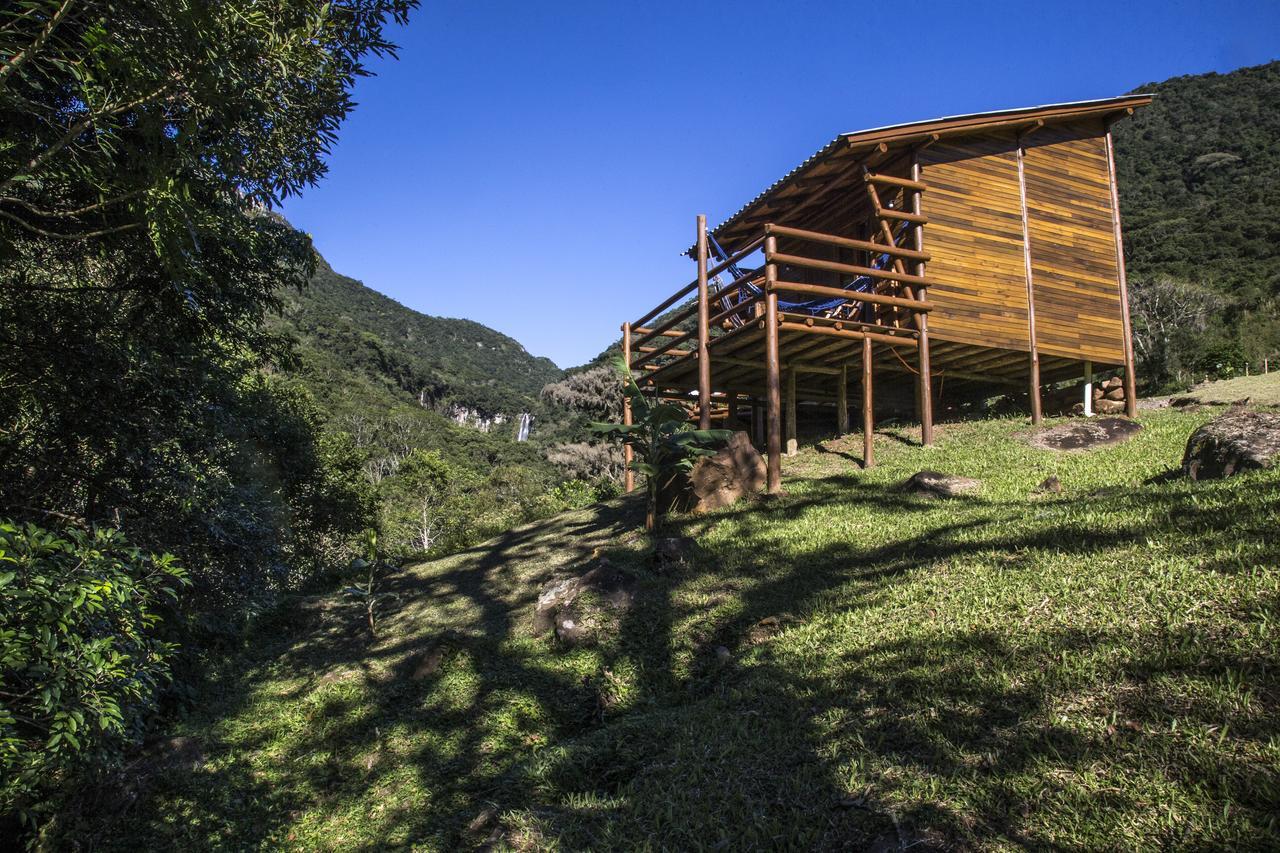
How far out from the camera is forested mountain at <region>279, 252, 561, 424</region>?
68312 millimetres

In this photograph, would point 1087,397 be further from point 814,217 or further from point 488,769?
point 488,769

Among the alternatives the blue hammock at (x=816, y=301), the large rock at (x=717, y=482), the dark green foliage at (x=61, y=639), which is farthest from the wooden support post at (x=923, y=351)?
the dark green foliage at (x=61, y=639)

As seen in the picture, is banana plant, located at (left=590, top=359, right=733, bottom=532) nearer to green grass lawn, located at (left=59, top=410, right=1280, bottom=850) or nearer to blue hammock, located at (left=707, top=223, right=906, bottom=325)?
green grass lawn, located at (left=59, top=410, right=1280, bottom=850)

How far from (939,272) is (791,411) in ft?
13.6

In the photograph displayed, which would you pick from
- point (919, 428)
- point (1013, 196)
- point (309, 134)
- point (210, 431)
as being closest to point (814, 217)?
point (1013, 196)

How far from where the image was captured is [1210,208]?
158 feet

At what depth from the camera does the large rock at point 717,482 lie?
11.1m

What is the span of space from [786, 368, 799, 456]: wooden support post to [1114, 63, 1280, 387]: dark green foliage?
19.0 meters

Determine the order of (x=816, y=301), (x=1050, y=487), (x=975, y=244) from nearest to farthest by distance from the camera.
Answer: (x=1050, y=487)
(x=816, y=301)
(x=975, y=244)

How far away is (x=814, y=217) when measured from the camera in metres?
17.9

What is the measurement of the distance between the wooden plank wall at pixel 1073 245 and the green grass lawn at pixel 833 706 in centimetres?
679

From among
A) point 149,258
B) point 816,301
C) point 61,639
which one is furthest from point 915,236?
point 61,639

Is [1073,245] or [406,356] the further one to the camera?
[406,356]

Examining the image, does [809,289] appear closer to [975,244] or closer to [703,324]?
[703,324]
